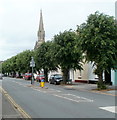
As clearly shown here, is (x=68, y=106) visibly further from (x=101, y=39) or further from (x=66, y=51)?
(x=66, y=51)

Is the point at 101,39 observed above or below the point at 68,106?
above

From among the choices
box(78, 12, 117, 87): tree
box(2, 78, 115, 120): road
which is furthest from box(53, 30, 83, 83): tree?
box(2, 78, 115, 120): road

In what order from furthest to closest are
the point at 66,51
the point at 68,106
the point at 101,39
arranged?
the point at 66,51 < the point at 101,39 < the point at 68,106

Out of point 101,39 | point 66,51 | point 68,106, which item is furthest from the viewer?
point 66,51

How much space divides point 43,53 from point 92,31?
2224 cm

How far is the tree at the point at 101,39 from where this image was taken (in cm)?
2108

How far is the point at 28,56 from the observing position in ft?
198

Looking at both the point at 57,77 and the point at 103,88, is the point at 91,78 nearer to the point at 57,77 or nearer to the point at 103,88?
the point at 57,77

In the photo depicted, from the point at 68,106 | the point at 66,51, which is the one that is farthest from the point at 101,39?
the point at 66,51

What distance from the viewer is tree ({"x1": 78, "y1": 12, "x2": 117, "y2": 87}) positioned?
2108cm

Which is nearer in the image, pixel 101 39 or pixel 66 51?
pixel 101 39

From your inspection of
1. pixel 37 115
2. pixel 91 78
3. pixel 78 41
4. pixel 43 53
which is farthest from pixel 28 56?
pixel 37 115

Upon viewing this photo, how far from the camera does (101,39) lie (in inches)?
827

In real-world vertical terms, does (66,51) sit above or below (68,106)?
above
